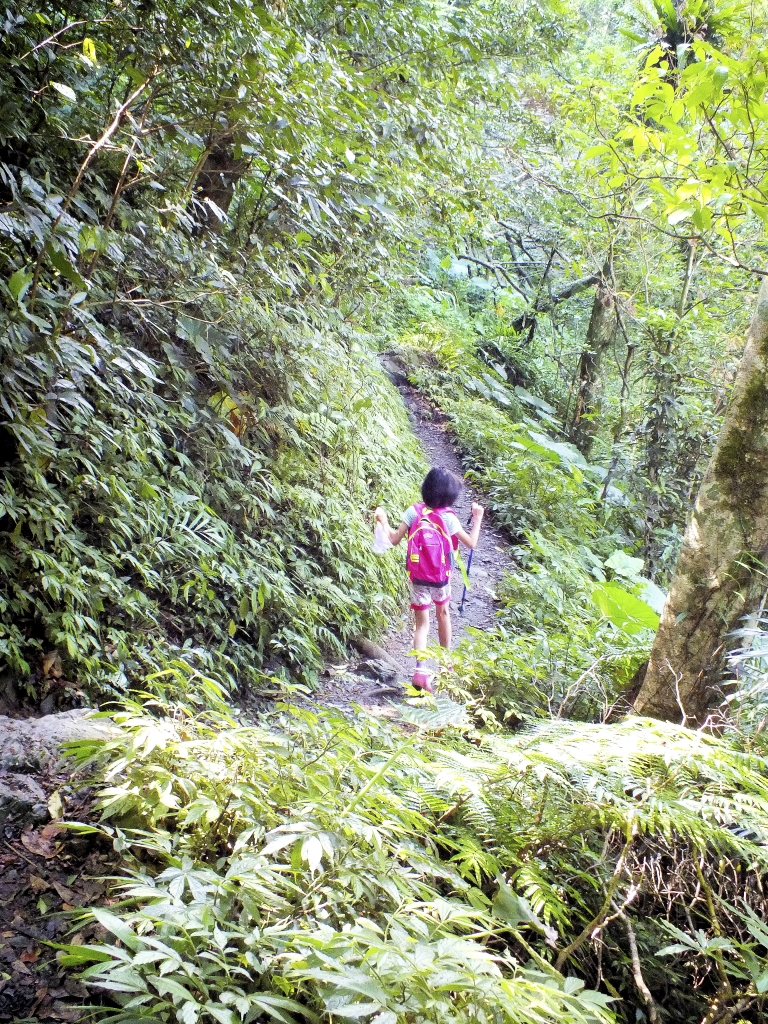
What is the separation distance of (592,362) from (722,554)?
10.8m

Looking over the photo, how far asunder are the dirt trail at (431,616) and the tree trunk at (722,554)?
1.75 metres

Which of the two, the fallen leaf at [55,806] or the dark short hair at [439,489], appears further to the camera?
the dark short hair at [439,489]

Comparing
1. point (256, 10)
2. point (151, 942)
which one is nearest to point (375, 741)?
point (151, 942)

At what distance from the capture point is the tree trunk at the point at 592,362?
12.9m

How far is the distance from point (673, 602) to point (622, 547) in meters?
7.37

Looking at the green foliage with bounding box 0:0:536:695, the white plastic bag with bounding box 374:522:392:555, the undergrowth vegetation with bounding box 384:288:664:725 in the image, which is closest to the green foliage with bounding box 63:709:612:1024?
the undergrowth vegetation with bounding box 384:288:664:725

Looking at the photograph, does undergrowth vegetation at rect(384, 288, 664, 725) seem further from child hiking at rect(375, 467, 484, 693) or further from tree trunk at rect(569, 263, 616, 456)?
child hiking at rect(375, 467, 484, 693)

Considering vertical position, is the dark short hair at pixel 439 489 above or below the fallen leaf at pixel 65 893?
above

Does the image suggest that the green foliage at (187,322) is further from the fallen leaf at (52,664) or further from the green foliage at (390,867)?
the green foliage at (390,867)

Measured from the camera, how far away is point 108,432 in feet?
12.3

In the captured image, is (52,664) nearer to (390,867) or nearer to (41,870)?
(41,870)

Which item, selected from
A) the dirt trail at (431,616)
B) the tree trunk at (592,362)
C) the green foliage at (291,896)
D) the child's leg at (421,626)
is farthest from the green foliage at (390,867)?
the tree trunk at (592,362)

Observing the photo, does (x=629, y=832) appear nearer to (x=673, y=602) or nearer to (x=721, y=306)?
(x=673, y=602)

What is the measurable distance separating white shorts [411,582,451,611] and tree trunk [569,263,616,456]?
8420mm
